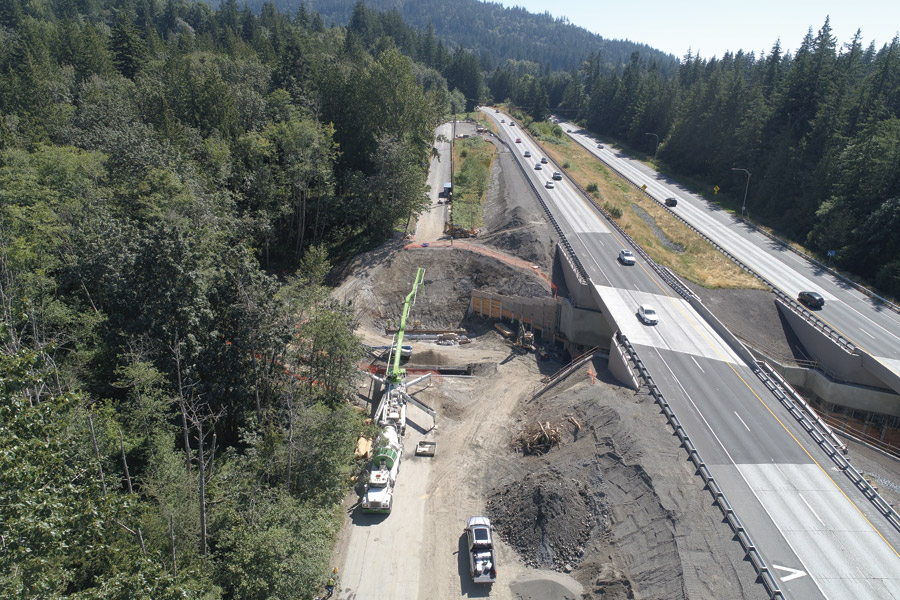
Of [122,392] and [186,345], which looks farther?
[122,392]

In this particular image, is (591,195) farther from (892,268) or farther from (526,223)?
(892,268)

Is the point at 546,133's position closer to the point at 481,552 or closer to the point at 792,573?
the point at 481,552

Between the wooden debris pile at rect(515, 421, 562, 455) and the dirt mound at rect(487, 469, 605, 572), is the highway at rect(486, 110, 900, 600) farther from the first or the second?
the wooden debris pile at rect(515, 421, 562, 455)

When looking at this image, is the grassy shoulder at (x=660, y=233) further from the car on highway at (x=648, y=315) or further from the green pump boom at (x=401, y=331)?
the green pump boom at (x=401, y=331)

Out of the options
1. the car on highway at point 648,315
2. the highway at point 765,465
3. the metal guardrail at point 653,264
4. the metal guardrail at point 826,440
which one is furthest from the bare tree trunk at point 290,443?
the metal guardrail at point 653,264

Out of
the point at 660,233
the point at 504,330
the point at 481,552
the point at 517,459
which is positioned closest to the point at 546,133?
the point at 660,233

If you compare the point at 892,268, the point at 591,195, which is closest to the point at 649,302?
the point at 892,268
